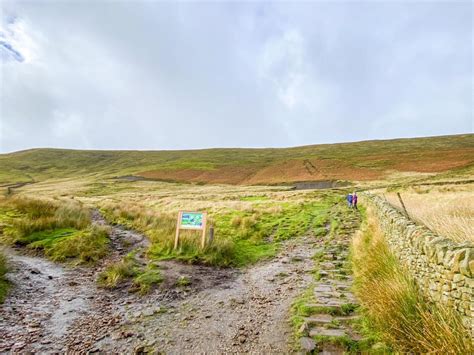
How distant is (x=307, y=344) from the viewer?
5.02 meters

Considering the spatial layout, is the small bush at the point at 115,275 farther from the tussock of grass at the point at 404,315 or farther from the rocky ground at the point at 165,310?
the tussock of grass at the point at 404,315

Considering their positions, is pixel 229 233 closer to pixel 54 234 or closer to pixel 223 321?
pixel 54 234

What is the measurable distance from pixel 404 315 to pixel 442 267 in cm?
108

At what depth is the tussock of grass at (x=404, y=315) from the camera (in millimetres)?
3863

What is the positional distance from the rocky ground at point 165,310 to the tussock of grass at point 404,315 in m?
0.84

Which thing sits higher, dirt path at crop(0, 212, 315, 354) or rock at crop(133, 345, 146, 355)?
dirt path at crop(0, 212, 315, 354)

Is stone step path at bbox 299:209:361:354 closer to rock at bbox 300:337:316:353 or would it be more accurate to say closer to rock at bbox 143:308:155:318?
rock at bbox 300:337:316:353

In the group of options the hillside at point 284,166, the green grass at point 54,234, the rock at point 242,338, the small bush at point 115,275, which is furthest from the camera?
the hillside at point 284,166

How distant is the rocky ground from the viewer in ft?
17.8

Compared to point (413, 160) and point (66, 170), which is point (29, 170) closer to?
point (66, 170)

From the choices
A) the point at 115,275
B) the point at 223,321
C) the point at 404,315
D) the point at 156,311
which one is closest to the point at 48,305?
the point at 115,275

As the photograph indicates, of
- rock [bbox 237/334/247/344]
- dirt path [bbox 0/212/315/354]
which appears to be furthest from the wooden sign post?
rock [bbox 237/334/247/344]

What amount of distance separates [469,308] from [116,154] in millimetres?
158643

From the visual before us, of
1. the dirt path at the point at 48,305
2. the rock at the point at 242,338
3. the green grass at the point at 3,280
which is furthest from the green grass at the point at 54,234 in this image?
the rock at the point at 242,338
